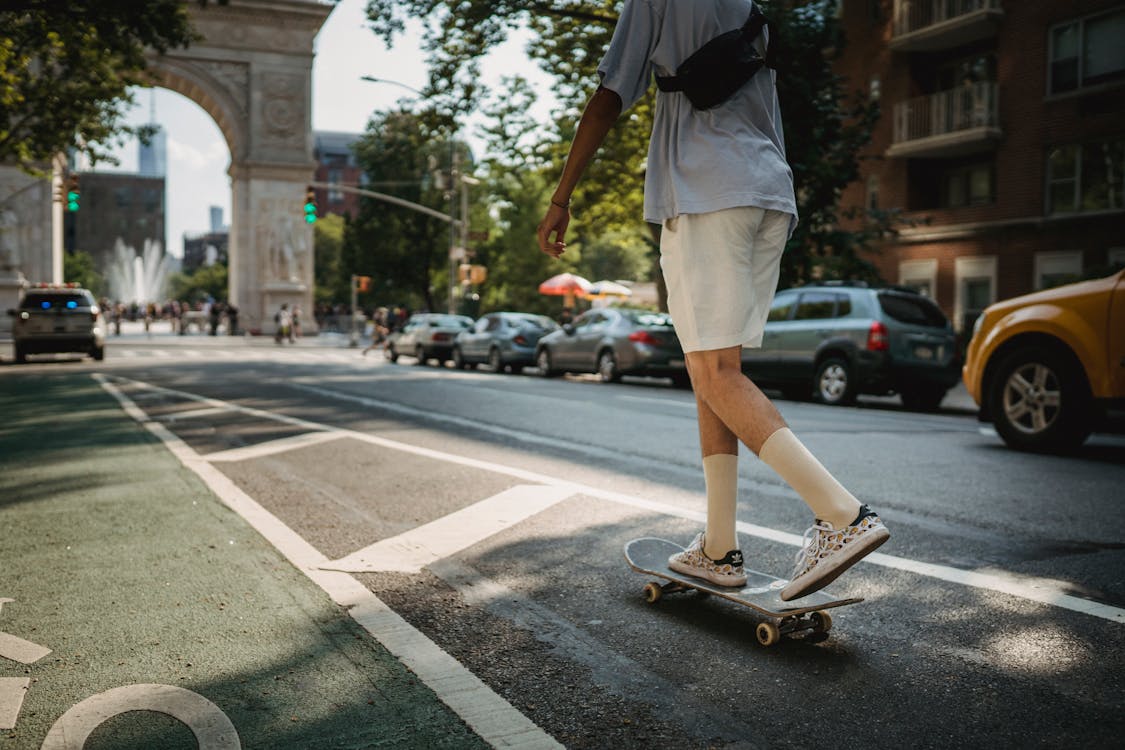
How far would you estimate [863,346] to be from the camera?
1540cm

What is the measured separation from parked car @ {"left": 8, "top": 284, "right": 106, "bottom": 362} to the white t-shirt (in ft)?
84.6

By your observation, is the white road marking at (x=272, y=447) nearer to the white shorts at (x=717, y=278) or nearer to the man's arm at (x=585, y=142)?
the man's arm at (x=585, y=142)

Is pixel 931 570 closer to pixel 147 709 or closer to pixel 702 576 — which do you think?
pixel 702 576

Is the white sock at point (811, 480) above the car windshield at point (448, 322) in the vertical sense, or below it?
below

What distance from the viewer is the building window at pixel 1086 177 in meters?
24.6

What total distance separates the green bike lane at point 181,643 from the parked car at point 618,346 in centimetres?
1489

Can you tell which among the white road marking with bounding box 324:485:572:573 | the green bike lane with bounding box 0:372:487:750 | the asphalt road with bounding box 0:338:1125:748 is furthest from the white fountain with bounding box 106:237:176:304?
the green bike lane with bounding box 0:372:487:750

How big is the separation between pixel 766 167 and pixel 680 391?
15700 mm

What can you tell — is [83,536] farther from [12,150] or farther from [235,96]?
[235,96]

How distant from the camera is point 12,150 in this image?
23250 mm

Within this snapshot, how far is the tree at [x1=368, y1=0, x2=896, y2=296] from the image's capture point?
19.8 meters

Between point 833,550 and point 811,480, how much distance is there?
21 centimetres

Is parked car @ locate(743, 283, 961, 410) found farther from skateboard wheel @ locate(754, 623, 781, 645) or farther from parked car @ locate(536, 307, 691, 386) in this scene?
skateboard wheel @ locate(754, 623, 781, 645)

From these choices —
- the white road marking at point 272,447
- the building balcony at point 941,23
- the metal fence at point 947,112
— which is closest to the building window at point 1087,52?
the metal fence at point 947,112
